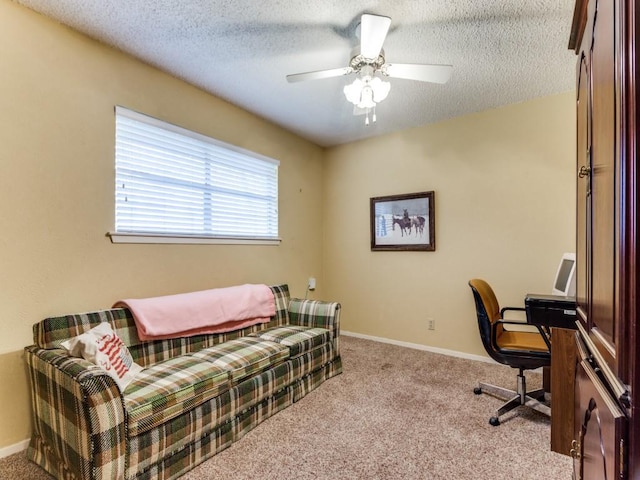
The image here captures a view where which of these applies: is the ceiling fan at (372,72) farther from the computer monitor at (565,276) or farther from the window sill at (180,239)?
the computer monitor at (565,276)

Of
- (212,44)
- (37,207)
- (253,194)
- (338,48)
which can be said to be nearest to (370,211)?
(253,194)

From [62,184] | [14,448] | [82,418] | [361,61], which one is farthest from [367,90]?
[14,448]

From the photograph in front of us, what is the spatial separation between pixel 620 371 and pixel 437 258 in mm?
3094

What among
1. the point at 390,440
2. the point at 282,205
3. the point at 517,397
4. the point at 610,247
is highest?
the point at 282,205

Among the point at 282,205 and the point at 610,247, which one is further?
the point at 282,205

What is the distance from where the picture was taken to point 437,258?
3.69 metres

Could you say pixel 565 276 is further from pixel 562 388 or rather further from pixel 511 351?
pixel 562 388

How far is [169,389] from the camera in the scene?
1724 mm

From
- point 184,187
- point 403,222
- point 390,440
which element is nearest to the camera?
→ point 390,440

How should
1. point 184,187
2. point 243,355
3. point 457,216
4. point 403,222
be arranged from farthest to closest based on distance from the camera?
point 403,222 → point 457,216 → point 184,187 → point 243,355

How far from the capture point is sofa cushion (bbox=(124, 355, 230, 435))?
Result: 1573mm

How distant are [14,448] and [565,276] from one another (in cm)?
398

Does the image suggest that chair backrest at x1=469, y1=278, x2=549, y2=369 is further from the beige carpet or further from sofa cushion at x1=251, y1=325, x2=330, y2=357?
sofa cushion at x1=251, y1=325, x2=330, y2=357

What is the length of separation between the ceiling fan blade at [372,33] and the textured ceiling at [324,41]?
233 mm
